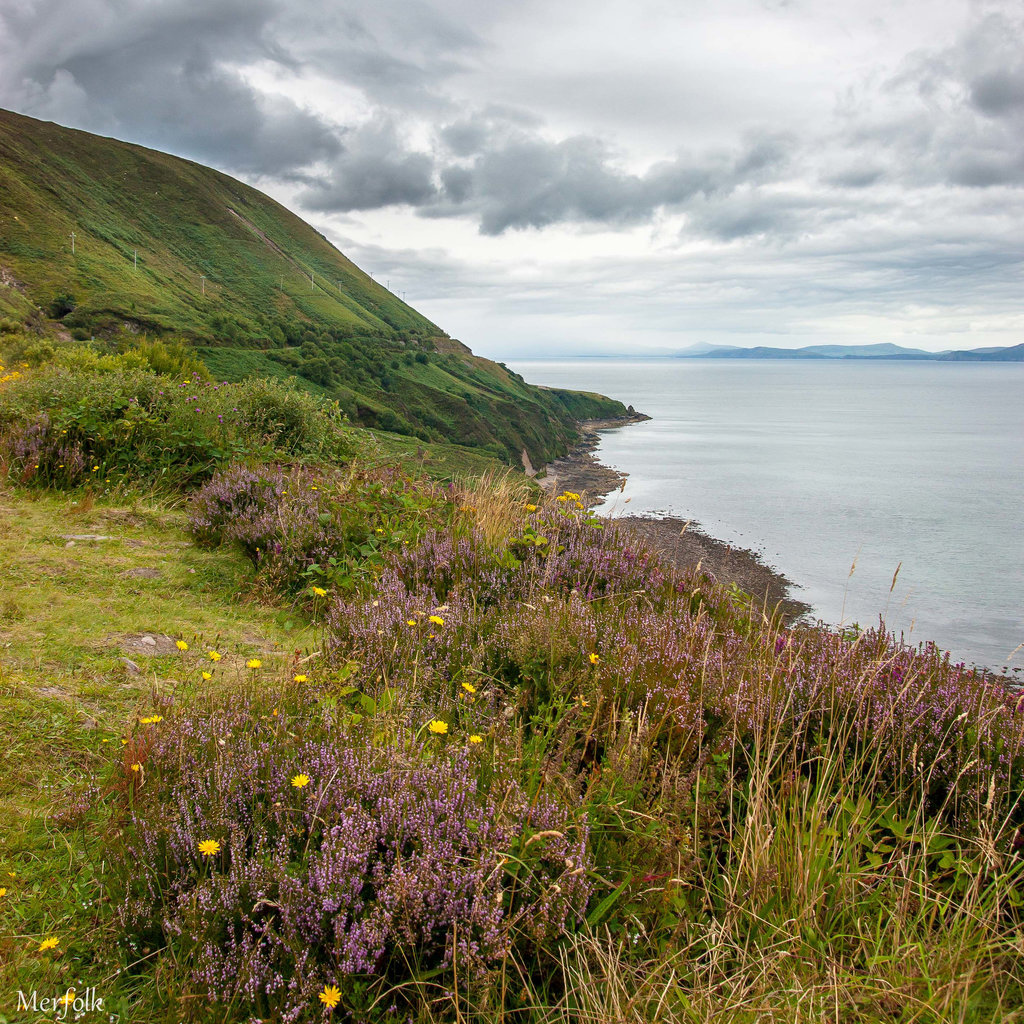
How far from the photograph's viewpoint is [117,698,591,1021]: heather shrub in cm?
191

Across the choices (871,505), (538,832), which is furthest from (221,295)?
(538,832)

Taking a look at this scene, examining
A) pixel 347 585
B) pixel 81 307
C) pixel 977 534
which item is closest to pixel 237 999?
pixel 347 585

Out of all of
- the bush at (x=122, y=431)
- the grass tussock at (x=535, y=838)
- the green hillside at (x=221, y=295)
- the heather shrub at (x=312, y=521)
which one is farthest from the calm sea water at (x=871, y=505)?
the green hillside at (x=221, y=295)

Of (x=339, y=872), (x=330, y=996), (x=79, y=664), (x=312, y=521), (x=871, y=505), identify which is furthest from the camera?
(x=871, y=505)

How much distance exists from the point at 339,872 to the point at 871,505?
187 feet

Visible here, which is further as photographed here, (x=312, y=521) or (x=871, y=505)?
(x=871, y=505)

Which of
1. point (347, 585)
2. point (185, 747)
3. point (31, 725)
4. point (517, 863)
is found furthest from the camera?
point (347, 585)

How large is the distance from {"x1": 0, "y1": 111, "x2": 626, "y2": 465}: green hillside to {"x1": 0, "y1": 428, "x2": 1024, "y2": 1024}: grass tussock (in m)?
41.6

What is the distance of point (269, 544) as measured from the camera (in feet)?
20.3

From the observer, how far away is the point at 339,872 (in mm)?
2021

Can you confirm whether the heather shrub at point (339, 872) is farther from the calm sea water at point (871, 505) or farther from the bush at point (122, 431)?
the bush at point (122, 431)

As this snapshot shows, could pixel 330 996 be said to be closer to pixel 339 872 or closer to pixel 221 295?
pixel 339 872

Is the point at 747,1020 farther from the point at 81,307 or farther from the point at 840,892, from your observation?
the point at 81,307

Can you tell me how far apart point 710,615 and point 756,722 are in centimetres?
240
